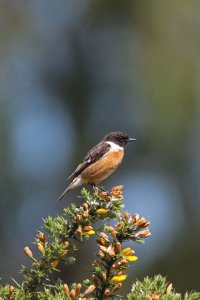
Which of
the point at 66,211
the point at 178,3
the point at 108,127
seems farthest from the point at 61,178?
the point at 66,211

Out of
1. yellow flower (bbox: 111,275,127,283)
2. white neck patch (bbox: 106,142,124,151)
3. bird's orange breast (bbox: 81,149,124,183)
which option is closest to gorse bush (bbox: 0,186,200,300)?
yellow flower (bbox: 111,275,127,283)

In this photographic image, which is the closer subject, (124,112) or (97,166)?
(97,166)

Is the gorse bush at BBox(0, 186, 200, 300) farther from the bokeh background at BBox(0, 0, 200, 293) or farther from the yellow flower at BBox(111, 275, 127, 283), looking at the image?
the bokeh background at BBox(0, 0, 200, 293)

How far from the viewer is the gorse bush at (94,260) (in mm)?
2686

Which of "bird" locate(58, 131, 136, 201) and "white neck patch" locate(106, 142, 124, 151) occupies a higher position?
"white neck patch" locate(106, 142, 124, 151)

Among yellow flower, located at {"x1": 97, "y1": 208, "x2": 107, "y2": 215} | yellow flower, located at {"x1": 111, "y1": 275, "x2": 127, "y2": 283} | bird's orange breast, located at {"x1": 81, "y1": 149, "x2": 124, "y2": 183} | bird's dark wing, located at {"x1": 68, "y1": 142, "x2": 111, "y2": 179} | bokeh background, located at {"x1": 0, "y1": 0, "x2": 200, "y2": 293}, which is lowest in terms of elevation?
yellow flower, located at {"x1": 111, "y1": 275, "x2": 127, "y2": 283}

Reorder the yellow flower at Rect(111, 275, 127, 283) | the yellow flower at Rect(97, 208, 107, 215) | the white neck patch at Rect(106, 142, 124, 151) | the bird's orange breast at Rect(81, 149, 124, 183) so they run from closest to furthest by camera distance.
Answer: the yellow flower at Rect(111, 275, 127, 283) → the yellow flower at Rect(97, 208, 107, 215) → the bird's orange breast at Rect(81, 149, 124, 183) → the white neck patch at Rect(106, 142, 124, 151)

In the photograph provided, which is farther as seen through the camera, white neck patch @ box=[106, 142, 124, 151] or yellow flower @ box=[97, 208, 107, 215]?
white neck patch @ box=[106, 142, 124, 151]

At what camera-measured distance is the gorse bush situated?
2.69 m

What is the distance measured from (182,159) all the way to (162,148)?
0.44 m

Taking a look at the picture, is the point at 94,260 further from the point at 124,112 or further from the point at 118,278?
the point at 124,112

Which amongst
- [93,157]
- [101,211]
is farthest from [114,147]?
[101,211]

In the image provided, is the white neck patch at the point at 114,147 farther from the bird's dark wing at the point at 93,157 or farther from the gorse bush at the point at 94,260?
the gorse bush at the point at 94,260

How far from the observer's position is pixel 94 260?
2848mm
